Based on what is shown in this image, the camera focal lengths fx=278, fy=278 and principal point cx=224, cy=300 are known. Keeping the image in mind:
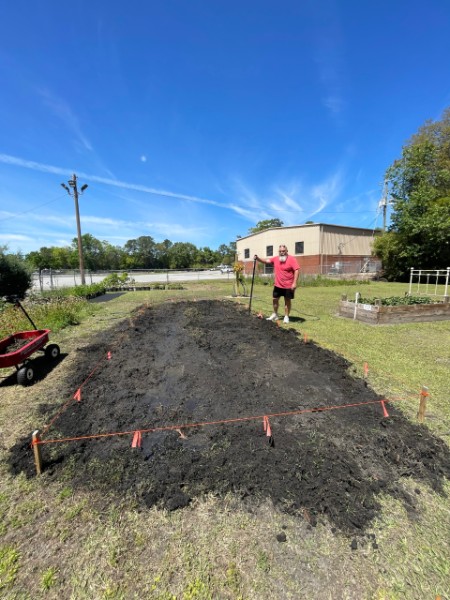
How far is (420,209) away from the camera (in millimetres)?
24266

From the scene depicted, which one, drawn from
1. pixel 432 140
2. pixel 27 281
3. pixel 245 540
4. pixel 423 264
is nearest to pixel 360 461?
pixel 245 540

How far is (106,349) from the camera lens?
201 inches

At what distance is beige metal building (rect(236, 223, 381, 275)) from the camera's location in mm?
31125

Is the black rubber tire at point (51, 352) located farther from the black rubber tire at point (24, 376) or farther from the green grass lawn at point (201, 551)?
the green grass lawn at point (201, 551)

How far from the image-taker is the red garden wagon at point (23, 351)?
3610 millimetres

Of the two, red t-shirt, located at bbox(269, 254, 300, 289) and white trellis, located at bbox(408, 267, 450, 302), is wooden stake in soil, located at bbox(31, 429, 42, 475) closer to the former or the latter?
red t-shirt, located at bbox(269, 254, 300, 289)

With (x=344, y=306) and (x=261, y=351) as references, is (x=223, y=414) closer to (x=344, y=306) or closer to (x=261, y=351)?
(x=261, y=351)

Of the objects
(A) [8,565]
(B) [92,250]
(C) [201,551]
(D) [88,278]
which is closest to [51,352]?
(A) [8,565]

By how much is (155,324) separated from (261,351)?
3.47m

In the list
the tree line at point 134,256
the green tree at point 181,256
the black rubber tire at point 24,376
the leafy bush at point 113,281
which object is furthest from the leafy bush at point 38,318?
the green tree at point 181,256

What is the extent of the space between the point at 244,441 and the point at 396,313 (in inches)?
245

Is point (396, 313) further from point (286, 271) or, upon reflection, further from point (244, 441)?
point (244, 441)

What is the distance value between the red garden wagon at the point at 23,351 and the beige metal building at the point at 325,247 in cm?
2880

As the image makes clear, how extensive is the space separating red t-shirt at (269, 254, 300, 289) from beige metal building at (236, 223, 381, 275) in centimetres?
2498
